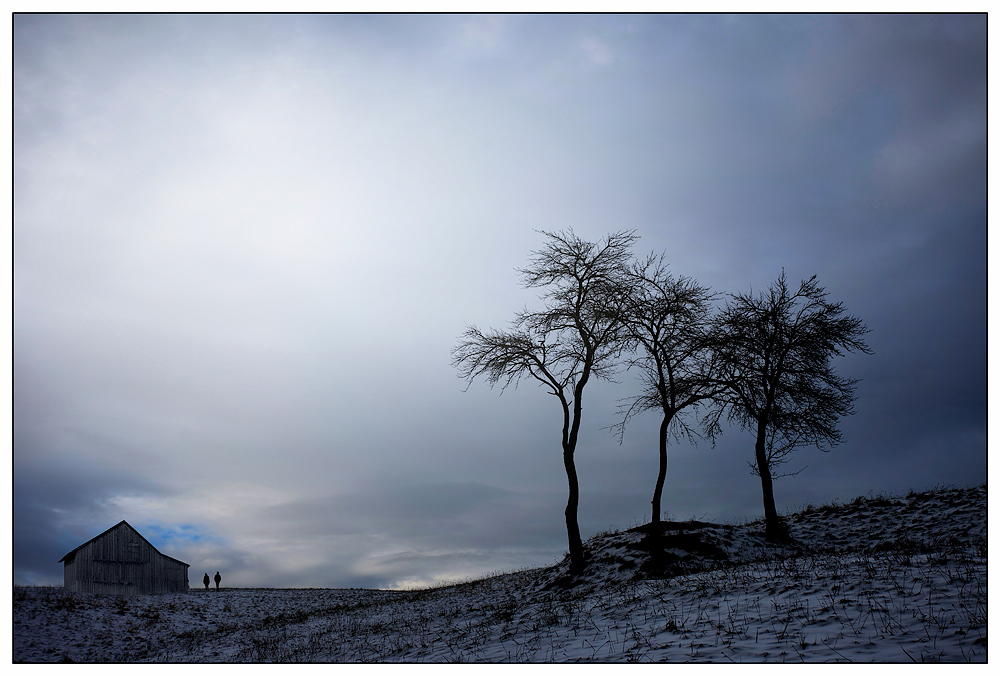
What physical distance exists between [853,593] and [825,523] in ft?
53.5

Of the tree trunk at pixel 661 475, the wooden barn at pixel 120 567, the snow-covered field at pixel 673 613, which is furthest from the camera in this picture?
the wooden barn at pixel 120 567

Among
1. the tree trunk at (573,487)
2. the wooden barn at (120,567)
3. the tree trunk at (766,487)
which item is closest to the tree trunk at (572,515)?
the tree trunk at (573,487)

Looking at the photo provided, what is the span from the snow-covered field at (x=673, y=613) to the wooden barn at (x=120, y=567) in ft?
22.6

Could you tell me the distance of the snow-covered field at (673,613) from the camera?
28.5ft

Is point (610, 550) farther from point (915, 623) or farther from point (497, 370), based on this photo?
point (915, 623)

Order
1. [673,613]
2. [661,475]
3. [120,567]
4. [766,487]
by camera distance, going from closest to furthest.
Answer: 1. [673,613]
2. [661,475]
3. [766,487]
4. [120,567]

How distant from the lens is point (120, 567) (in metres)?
35.2

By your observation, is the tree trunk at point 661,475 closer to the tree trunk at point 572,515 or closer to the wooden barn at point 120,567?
the tree trunk at point 572,515

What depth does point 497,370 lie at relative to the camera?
2217 centimetres

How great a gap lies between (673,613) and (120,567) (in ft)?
121

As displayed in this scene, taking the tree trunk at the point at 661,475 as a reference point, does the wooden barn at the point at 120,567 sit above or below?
below

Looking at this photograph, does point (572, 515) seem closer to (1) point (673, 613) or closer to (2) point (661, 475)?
(2) point (661, 475)

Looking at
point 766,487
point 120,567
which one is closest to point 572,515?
point 766,487
